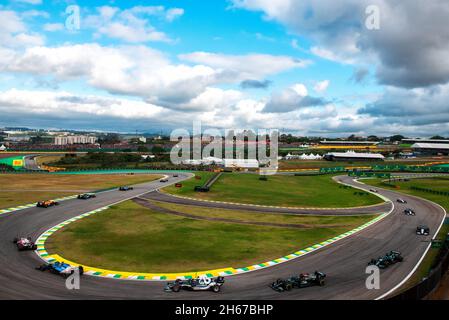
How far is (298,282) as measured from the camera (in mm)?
23703

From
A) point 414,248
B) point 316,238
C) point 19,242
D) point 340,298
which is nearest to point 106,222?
point 19,242

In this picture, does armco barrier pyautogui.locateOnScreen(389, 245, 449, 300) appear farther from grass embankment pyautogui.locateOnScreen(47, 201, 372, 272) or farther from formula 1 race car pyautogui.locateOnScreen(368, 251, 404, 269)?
grass embankment pyautogui.locateOnScreen(47, 201, 372, 272)

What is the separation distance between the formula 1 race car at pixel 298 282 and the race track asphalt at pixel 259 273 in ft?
1.33

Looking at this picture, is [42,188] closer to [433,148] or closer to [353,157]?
[353,157]

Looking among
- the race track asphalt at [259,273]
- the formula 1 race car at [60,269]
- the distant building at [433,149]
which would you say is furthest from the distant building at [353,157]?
the formula 1 race car at [60,269]

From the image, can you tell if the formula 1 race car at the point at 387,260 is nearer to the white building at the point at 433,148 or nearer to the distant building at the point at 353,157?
the distant building at the point at 353,157

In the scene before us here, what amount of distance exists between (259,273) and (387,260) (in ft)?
38.9

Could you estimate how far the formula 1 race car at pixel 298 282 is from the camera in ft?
76.0

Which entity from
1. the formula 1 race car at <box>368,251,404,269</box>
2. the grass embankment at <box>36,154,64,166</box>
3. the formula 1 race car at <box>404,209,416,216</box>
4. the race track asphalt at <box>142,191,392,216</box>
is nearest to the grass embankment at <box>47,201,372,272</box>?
the race track asphalt at <box>142,191,392,216</box>

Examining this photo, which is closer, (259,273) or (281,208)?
(259,273)

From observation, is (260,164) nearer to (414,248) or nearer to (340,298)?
(414,248)

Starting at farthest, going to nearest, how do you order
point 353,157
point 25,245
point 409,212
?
point 353,157
point 409,212
point 25,245

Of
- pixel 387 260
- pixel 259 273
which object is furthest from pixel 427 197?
pixel 259 273

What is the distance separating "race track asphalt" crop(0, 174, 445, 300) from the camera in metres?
22.2
